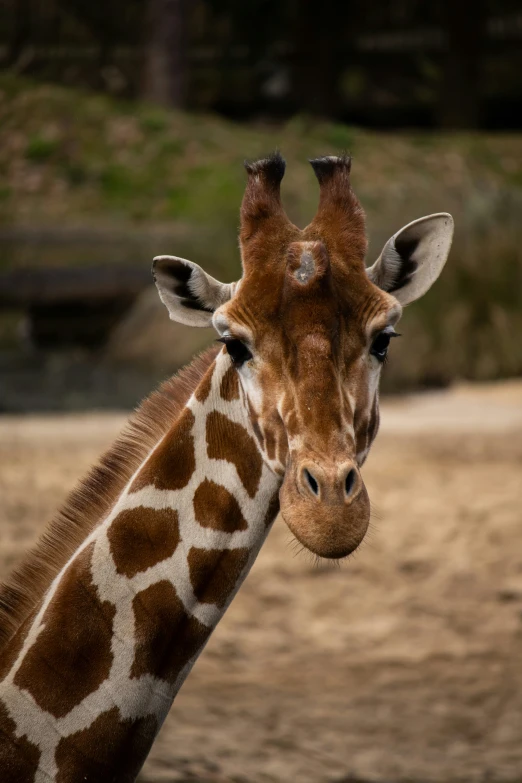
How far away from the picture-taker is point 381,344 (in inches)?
127

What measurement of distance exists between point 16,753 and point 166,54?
45.2 ft

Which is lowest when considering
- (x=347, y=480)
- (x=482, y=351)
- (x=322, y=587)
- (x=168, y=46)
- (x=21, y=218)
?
(x=482, y=351)

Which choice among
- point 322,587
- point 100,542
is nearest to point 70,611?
point 100,542

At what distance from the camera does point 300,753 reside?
6.33 m

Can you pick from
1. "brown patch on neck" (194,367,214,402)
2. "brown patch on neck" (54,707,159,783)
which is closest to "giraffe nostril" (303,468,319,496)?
"brown patch on neck" (194,367,214,402)

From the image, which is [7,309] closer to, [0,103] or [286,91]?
[0,103]

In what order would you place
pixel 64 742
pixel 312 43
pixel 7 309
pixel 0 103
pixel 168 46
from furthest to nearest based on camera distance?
pixel 312 43
pixel 168 46
pixel 7 309
pixel 0 103
pixel 64 742

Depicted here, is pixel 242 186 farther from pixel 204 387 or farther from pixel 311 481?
pixel 311 481

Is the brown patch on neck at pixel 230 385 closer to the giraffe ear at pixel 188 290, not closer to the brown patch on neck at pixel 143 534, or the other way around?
the giraffe ear at pixel 188 290

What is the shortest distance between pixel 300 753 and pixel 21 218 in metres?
7.83

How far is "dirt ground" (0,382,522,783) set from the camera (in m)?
6.29

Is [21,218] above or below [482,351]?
above

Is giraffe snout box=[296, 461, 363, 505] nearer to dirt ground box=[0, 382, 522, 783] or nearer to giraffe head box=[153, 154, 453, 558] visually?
giraffe head box=[153, 154, 453, 558]

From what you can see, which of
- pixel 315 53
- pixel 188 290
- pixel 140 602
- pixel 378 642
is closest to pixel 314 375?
pixel 188 290
